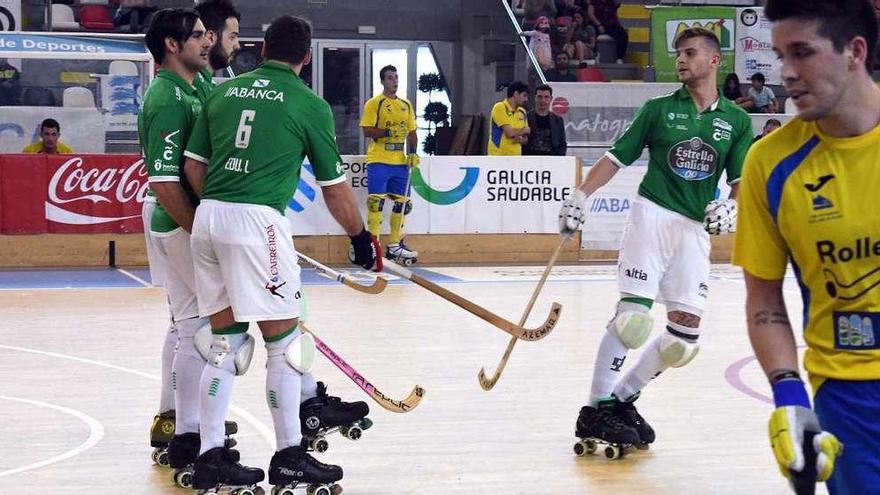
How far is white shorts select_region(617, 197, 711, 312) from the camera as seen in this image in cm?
662

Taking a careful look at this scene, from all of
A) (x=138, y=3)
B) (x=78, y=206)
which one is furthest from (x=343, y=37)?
(x=78, y=206)

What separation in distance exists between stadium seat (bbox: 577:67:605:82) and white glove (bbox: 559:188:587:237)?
14.4 meters

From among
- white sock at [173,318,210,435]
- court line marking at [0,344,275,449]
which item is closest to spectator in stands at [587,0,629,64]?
court line marking at [0,344,275,449]

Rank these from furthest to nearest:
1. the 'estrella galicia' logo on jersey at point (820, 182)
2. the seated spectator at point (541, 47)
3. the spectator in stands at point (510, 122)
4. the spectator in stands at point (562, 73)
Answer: the seated spectator at point (541, 47), the spectator in stands at point (562, 73), the spectator in stands at point (510, 122), the 'estrella galicia' logo on jersey at point (820, 182)

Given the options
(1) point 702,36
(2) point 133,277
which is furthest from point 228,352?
(2) point 133,277

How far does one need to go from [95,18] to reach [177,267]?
14835 millimetres

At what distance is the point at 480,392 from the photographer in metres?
8.20

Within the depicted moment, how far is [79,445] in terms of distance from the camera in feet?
22.0

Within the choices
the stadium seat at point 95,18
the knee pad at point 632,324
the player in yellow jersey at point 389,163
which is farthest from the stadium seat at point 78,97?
the knee pad at point 632,324

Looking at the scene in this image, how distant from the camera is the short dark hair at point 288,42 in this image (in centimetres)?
556

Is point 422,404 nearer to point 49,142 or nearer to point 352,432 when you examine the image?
point 352,432

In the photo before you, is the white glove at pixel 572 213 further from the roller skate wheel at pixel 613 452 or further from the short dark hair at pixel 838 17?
the short dark hair at pixel 838 17

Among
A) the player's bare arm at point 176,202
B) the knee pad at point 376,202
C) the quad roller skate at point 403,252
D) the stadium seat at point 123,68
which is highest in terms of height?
the stadium seat at point 123,68

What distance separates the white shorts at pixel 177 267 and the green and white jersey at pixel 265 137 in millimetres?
596
